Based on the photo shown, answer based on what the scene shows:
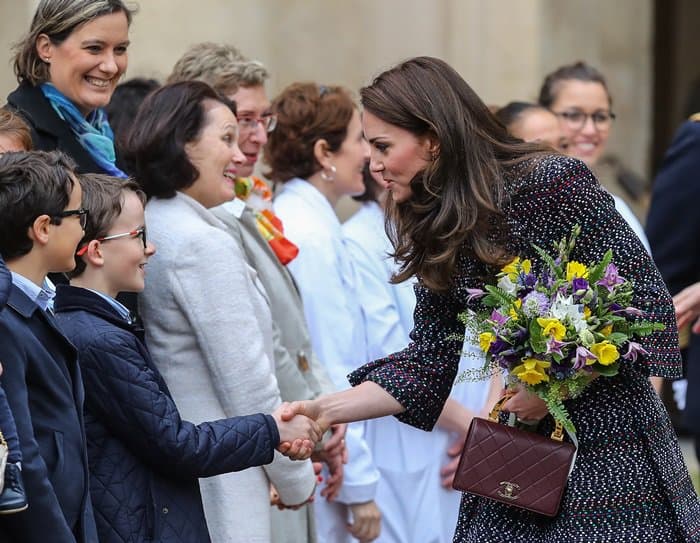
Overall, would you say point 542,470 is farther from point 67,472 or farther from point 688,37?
point 688,37

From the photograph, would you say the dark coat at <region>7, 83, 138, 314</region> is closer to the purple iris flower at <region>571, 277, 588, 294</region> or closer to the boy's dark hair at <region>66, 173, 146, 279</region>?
the boy's dark hair at <region>66, 173, 146, 279</region>

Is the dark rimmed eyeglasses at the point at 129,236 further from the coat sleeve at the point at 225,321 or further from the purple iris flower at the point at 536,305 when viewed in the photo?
the purple iris flower at the point at 536,305

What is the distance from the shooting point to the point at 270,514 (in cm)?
459

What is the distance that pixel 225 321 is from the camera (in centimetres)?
408

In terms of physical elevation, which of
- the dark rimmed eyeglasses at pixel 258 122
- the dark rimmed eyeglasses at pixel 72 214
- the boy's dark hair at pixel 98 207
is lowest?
the dark rimmed eyeglasses at pixel 258 122

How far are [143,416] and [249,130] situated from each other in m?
1.85

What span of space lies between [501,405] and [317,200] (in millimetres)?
1895

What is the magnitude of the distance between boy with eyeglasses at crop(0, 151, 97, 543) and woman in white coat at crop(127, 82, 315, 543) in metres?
0.66

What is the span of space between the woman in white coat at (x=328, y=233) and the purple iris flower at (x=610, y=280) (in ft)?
5.97

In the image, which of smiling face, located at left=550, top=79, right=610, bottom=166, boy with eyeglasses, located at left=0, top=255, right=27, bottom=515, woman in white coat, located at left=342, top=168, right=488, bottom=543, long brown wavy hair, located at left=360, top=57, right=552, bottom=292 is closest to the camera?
boy with eyeglasses, located at left=0, top=255, right=27, bottom=515

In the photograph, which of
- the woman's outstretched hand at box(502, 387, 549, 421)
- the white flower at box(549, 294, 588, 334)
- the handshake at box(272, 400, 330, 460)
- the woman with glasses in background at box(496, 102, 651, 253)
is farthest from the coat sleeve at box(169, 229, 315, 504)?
the woman with glasses in background at box(496, 102, 651, 253)

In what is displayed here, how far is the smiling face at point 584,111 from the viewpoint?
6387 mm

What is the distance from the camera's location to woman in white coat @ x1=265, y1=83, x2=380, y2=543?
5.13 m

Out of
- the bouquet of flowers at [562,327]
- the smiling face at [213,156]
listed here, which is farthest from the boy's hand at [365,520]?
the bouquet of flowers at [562,327]
